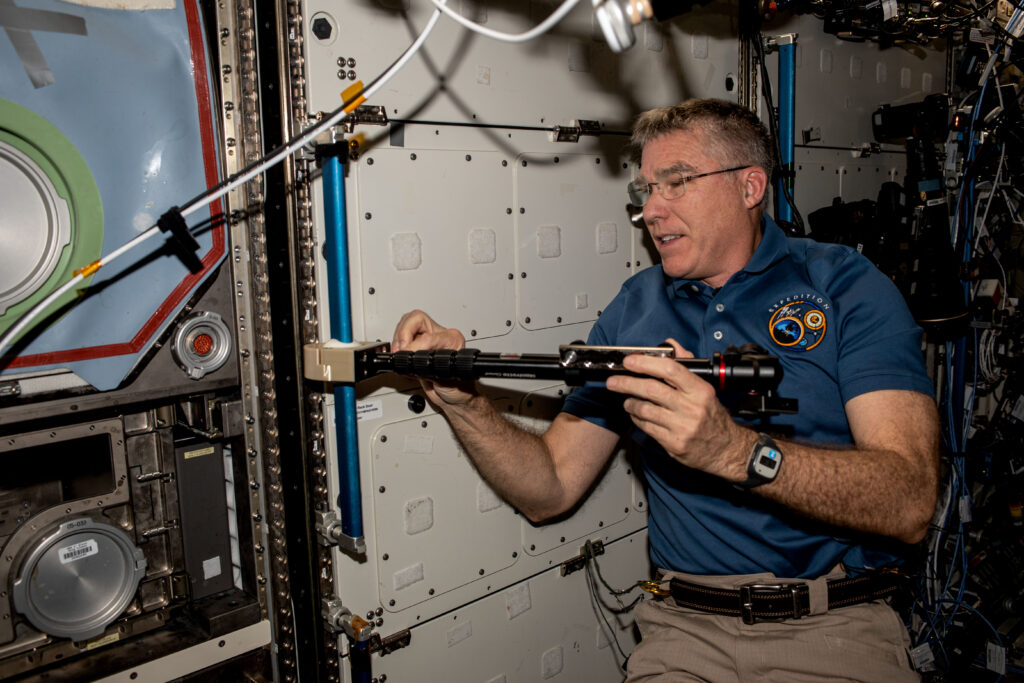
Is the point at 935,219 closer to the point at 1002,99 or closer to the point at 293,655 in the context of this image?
the point at 1002,99

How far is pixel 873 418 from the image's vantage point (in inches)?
78.2

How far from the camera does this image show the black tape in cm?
181

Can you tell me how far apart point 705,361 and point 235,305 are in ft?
4.87

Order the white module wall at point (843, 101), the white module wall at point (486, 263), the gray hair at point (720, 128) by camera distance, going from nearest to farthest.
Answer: the white module wall at point (486, 263)
the gray hair at point (720, 128)
the white module wall at point (843, 101)

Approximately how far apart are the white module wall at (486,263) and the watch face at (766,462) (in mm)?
1224

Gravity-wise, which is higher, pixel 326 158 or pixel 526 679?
pixel 326 158

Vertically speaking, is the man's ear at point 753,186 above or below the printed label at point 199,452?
above

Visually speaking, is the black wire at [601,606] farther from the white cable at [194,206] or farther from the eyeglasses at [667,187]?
the white cable at [194,206]

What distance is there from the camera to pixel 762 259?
2385 millimetres

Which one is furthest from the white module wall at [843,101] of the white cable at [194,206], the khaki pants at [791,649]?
the white cable at [194,206]

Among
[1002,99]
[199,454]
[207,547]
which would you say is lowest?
[207,547]

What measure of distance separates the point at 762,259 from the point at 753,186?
0.34 meters

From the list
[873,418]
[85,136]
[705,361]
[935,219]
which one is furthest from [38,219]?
[935,219]

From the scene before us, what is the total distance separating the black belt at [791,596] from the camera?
218 cm
